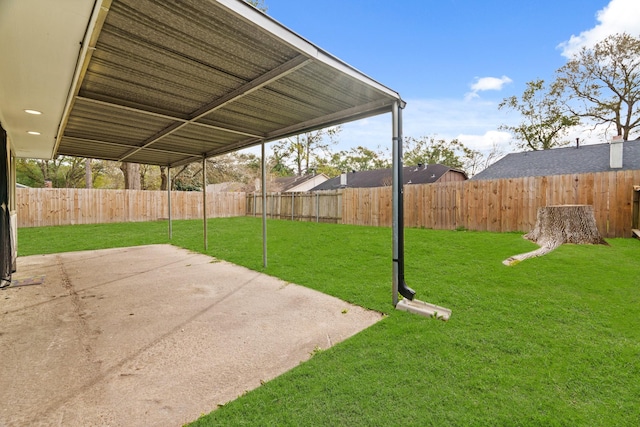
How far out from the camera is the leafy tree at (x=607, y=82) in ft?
46.2

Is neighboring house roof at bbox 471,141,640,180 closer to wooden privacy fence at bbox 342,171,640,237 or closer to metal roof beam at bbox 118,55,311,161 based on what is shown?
wooden privacy fence at bbox 342,171,640,237

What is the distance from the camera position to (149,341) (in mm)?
2238

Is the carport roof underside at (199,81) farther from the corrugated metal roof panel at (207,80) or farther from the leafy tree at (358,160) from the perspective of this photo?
the leafy tree at (358,160)

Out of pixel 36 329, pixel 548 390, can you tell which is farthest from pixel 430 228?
pixel 36 329

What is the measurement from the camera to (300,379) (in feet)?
5.61

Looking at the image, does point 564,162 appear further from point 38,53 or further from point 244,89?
point 38,53

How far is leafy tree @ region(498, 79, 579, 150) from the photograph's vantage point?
17.1 meters

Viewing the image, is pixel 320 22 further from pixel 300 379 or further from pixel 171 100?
pixel 300 379

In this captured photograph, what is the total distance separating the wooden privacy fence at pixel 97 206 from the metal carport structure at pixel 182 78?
26.8 ft

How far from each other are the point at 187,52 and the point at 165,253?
4.79m

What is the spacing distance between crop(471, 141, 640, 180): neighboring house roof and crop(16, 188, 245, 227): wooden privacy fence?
14.7 m

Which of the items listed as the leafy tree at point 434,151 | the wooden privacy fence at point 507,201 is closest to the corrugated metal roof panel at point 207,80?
the wooden privacy fence at point 507,201

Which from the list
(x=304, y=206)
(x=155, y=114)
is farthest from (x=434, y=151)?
(x=155, y=114)

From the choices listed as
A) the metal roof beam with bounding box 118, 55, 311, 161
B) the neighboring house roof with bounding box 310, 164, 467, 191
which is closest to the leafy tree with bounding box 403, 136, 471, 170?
the neighboring house roof with bounding box 310, 164, 467, 191
